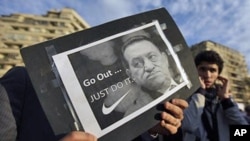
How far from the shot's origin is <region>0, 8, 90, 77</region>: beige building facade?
33.4m

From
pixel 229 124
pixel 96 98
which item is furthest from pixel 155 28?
pixel 229 124

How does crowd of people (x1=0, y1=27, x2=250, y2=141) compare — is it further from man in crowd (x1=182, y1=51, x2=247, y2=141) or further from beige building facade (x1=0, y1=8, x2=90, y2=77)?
beige building facade (x1=0, y1=8, x2=90, y2=77)

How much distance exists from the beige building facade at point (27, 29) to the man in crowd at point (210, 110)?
30.6 metres

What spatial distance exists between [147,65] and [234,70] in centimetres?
5615

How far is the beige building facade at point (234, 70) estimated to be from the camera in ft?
165

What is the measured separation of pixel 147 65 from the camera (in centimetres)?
87

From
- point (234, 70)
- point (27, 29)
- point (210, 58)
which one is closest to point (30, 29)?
point (27, 29)

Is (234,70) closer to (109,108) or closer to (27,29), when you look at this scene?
(27,29)

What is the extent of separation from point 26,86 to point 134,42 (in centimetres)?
38

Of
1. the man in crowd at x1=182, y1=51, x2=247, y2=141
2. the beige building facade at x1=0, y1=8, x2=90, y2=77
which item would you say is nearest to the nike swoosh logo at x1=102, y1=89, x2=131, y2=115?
the man in crowd at x1=182, y1=51, x2=247, y2=141

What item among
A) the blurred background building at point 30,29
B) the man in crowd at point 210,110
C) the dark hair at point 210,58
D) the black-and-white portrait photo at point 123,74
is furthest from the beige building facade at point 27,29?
the black-and-white portrait photo at point 123,74

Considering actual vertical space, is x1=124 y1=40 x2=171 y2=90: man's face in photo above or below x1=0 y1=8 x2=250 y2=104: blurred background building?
below

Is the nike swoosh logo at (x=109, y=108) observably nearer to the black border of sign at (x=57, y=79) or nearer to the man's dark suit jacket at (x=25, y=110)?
the black border of sign at (x=57, y=79)

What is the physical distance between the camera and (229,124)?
220 cm
